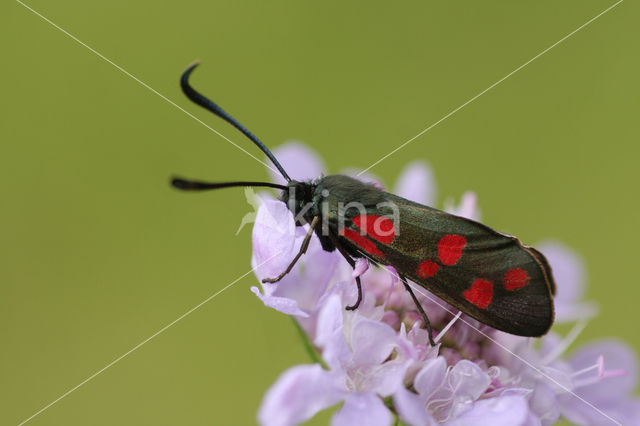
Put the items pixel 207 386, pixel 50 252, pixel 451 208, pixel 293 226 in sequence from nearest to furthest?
1. pixel 293 226
2. pixel 451 208
3. pixel 207 386
4. pixel 50 252

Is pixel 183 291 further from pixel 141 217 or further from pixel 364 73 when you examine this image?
pixel 364 73

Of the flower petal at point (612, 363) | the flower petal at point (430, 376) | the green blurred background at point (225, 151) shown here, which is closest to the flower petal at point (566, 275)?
the flower petal at point (612, 363)

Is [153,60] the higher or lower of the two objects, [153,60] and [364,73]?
the higher

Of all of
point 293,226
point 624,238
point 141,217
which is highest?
point 141,217

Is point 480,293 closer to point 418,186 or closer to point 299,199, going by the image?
point 299,199

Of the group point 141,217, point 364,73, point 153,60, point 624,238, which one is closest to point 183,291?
point 141,217

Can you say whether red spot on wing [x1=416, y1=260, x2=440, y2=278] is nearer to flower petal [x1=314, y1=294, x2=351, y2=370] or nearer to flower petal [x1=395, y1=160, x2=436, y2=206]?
flower petal [x1=314, y1=294, x2=351, y2=370]
